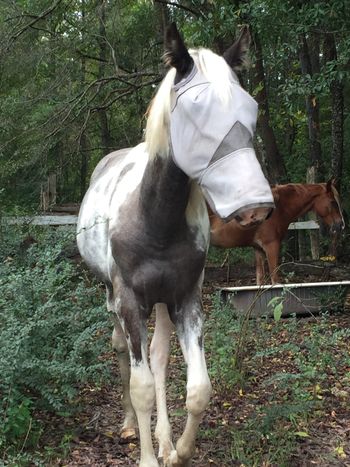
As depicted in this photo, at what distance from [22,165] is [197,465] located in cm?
649

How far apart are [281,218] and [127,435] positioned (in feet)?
16.9

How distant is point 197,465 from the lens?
128 inches

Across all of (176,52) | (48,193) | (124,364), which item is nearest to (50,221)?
(48,193)

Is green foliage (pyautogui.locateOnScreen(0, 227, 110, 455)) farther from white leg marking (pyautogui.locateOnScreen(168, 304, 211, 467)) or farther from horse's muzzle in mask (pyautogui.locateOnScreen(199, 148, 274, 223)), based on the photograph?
horse's muzzle in mask (pyautogui.locateOnScreen(199, 148, 274, 223))

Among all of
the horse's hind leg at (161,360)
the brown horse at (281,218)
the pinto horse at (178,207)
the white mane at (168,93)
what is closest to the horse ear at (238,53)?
the pinto horse at (178,207)

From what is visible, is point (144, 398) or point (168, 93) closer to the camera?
point (168, 93)

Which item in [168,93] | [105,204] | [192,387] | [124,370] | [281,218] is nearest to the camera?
[168,93]

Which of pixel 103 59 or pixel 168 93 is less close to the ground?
pixel 103 59

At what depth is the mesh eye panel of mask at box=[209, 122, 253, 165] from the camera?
91.1 inches

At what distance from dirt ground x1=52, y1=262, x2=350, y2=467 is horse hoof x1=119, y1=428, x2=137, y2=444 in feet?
0.10

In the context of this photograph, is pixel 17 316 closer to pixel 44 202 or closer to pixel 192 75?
pixel 192 75

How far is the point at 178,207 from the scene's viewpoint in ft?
9.26

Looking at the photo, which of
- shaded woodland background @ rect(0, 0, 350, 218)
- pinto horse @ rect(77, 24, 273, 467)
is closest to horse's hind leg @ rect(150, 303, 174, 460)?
pinto horse @ rect(77, 24, 273, 467)

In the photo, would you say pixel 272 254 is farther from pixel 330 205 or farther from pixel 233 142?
pixel 233 142
